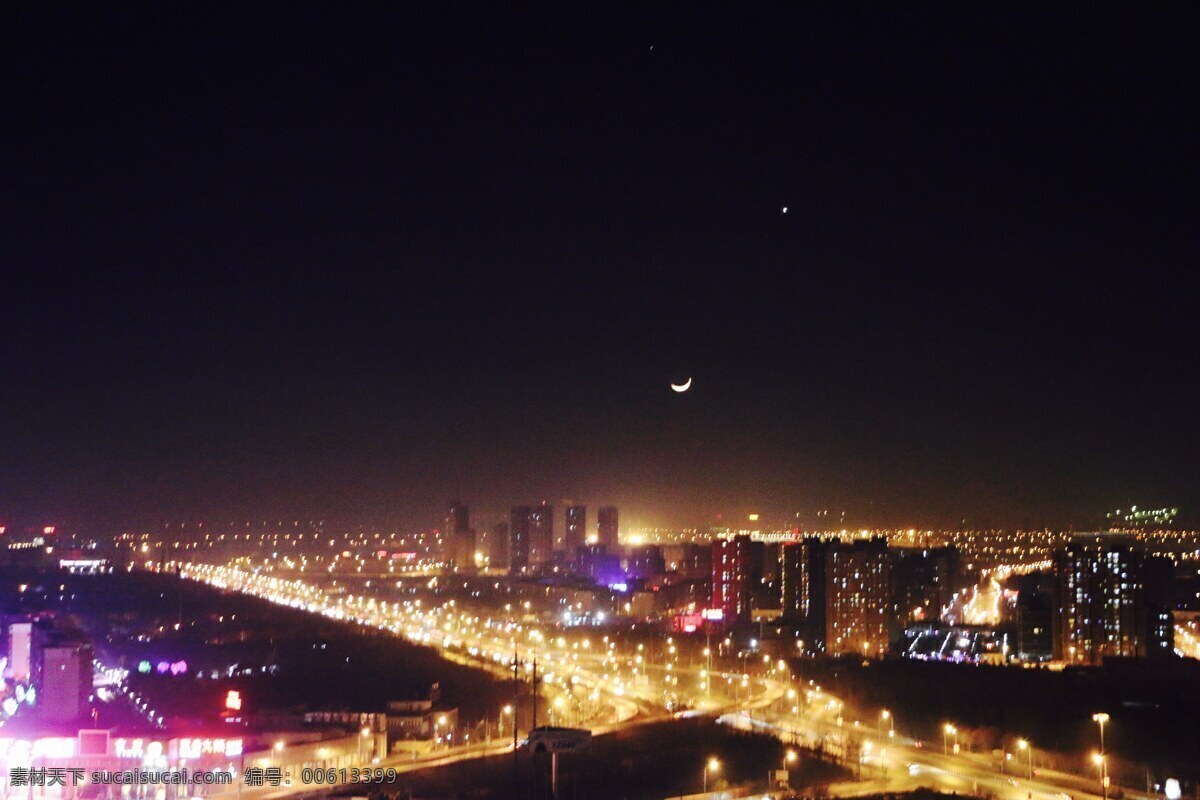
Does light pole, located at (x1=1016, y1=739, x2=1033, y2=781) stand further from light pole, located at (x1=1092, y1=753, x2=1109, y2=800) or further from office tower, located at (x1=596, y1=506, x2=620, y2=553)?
office tower, located at (x1=596, y1=506, x2=620, y2=553)

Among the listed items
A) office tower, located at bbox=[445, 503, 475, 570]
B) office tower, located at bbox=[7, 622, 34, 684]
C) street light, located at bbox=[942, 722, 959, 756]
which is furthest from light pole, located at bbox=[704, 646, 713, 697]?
office tower, located at bbox=[445, 503, 475, 570]

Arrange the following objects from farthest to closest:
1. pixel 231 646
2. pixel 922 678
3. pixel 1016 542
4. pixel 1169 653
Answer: pixel 1016 542 → pixel 231 646 → pixel 1169 653 → pixel 922 678

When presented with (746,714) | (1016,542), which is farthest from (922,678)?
(1016,542)

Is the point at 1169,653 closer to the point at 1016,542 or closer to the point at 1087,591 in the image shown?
the point at 1087,591

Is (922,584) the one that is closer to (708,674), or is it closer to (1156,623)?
(1156,623)

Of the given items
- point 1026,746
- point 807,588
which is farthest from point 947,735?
point 807,588

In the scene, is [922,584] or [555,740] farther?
[922,584]

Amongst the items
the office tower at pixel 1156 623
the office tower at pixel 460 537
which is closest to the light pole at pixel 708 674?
the office tower at pixel 1156 623
